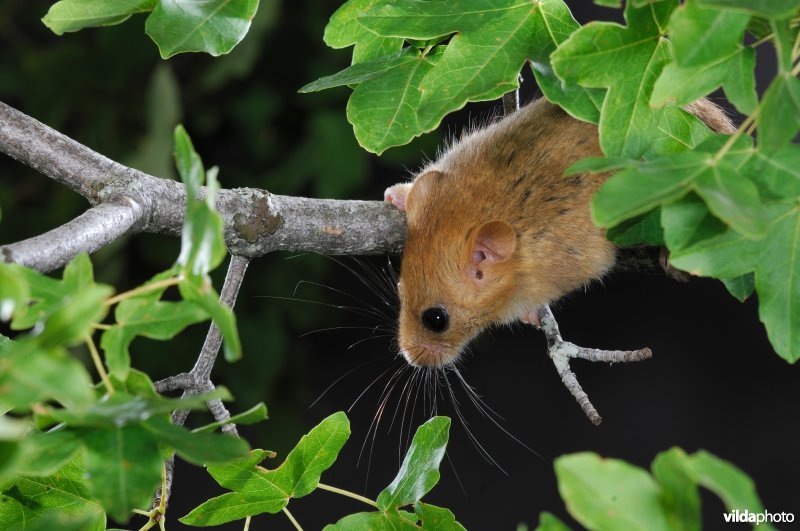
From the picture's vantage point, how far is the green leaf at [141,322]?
2.62 feet

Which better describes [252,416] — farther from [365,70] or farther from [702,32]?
[365,70]

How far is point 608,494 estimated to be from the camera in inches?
28.0

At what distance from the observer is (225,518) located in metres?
1.20

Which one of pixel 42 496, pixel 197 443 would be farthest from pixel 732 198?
pixel 42 496

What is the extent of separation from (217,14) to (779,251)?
→ 73 cm

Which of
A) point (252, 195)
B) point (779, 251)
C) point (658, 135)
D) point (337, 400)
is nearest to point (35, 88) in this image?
point (337, 400)

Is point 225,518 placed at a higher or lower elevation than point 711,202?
lower

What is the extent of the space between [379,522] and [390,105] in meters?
0.59

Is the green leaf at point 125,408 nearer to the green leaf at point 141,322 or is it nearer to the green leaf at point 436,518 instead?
the green leaf at point 141,322

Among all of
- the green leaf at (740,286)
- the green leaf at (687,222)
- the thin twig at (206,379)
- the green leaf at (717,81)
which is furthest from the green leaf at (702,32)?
the thin twig at (206,379)

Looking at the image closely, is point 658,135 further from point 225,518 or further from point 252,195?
point 225,518

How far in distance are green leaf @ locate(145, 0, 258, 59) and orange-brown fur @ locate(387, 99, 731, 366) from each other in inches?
24.3

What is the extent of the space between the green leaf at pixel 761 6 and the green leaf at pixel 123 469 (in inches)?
23.0

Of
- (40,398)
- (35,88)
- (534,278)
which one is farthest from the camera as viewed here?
(35,88)
